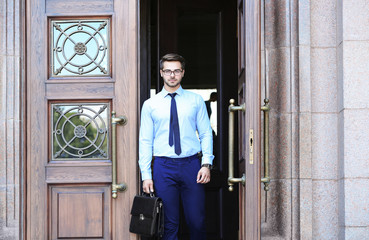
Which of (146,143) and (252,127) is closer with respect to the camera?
(252,127)

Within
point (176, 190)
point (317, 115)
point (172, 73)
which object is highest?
point (172, 73)

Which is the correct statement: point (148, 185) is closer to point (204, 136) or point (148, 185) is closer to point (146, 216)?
point (146, 216)

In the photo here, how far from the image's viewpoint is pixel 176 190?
202 inches

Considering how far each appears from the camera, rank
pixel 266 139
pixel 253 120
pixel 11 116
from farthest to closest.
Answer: pixel 11 116, pixel 266 139, pixel 253 120

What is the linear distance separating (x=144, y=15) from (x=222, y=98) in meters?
1.48

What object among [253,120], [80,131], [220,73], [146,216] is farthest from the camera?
[220,73]

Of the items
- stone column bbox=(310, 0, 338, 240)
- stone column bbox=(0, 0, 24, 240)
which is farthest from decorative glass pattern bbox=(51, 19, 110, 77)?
stone column bbox=(310, 0, 338, 240)

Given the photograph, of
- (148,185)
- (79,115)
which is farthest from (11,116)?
(148,185)

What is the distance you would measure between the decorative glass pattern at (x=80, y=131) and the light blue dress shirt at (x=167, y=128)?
35 cm

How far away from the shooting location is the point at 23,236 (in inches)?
196

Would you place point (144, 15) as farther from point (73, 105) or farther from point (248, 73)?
point (248, 73)

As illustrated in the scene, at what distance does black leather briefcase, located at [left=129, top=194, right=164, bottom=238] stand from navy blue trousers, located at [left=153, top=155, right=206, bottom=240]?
18 centimetres

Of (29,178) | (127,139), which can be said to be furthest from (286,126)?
(29,178)

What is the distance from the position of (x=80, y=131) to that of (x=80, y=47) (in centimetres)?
76
